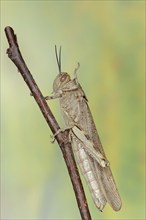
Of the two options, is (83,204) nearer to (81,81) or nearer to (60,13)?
(81,81)

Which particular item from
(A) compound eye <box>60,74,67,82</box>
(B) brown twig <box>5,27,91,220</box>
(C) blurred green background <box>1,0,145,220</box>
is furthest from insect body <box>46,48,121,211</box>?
(C) blurred green background <box>1,0,145,220</box>

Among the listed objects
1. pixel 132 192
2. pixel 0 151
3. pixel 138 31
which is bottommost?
pixel 132 192

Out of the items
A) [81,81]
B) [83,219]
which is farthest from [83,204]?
[81,81]

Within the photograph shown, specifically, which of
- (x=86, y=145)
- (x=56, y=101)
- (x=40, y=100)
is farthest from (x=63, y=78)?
(x=56, y=101)

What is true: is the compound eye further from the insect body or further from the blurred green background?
the blurred green background

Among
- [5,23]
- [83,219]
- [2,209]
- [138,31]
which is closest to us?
[83,219]

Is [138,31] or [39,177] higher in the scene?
[138,31]
